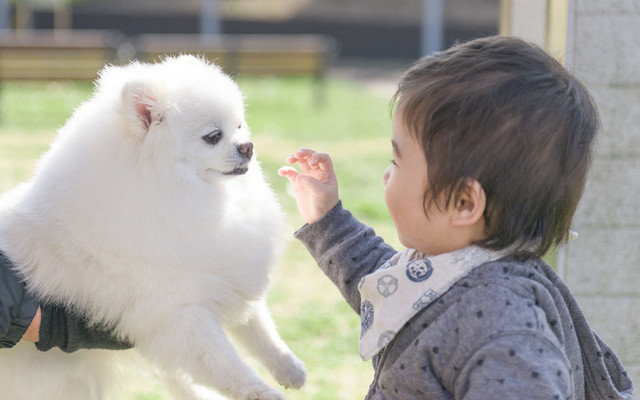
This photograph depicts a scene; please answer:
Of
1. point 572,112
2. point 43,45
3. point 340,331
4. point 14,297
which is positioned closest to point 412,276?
point 572,112

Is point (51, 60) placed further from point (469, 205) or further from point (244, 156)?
point (469, 205)

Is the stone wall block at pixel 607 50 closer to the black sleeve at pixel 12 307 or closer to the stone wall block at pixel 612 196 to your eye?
the stone wall block at pixel 612 196

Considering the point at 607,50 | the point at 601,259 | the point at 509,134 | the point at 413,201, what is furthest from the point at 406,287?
the point at 607,50

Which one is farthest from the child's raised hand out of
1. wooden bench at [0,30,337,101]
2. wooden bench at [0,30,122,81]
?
wooden bench at [0,30,122,81]

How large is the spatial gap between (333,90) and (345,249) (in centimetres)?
1352

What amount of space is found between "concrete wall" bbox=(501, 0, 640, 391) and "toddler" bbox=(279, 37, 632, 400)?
1019 millimetres

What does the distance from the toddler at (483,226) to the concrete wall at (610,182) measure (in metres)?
1.02

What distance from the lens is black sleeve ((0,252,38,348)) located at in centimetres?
202

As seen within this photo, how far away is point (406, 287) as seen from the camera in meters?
1.68

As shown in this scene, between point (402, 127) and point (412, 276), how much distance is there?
1.07 ft

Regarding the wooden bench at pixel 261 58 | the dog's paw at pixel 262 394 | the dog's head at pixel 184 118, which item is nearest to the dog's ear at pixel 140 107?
the dog's head at pixel 184 118

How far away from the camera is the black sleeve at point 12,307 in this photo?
6.61ft

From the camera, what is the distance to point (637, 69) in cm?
267

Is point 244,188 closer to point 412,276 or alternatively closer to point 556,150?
point 412,276
